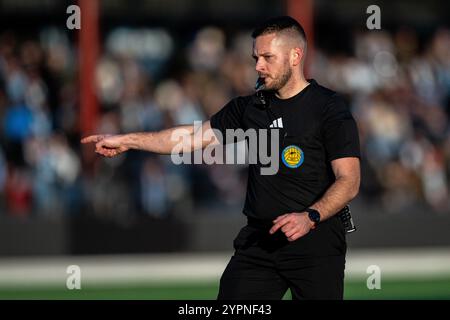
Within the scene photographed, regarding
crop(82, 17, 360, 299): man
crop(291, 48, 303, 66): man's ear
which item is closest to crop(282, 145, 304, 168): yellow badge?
crop(82, 17, 360, 299): man

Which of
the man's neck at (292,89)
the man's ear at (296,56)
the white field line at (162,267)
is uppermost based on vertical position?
the man's ear at (296,56)

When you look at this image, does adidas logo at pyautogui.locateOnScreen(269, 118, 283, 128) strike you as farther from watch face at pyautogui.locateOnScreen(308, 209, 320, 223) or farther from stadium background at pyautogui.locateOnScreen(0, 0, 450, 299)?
stadium background at pyautogui.locateOnScreen(0, 0, 450, 299)

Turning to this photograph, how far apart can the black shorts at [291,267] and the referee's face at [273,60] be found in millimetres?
1033

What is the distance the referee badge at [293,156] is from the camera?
721cm

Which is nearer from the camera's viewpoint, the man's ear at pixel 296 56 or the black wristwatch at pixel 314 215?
the black wristwatch at pixel 314 215

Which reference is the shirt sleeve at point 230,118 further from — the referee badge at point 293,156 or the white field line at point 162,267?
the white field line at point 162,267

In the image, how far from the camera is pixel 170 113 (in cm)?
1638

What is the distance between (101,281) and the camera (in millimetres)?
14648

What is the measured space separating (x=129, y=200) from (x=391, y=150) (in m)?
4.63

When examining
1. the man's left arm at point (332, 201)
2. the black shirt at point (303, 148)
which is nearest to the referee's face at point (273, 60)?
the black shirt at point (303, 148)

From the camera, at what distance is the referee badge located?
7211 millimetres

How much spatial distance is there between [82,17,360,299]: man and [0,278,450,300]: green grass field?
546 cm
